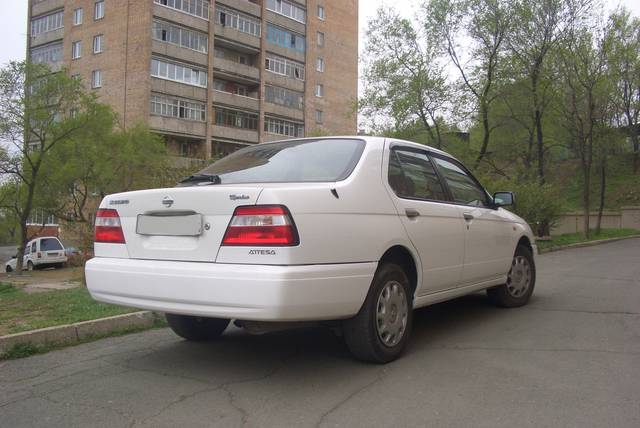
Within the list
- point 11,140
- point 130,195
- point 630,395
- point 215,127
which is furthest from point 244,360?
point 215,127

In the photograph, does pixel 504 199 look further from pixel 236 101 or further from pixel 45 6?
pixel 45 6

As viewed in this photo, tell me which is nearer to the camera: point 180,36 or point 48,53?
point 180,36

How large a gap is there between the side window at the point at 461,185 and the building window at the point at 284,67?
154ft

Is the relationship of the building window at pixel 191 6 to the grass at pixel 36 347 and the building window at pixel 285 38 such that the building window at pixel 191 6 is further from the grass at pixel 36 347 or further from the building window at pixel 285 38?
the grass at pixel 36 347

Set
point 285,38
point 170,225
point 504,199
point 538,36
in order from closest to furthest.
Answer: point 170,225 → point 504,199 → point 538,36 → point 285,38

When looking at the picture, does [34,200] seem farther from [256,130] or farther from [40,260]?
[256,130]

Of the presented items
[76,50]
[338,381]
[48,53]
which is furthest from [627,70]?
[48,53]

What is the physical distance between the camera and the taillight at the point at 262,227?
11.3ft

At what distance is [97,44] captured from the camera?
46.4 meters

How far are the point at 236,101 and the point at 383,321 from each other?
150ft

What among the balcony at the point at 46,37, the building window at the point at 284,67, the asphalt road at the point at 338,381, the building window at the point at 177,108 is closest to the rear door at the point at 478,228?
the asphalt road at the point at 338,381

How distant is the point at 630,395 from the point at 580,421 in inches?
25.1

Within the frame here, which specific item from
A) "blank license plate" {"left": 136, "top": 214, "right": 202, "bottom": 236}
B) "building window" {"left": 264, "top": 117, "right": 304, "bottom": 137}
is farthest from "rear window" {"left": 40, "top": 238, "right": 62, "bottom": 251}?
"blank license plate" {"left": 136, "top": 214, "right": 202, "bottom": 236}

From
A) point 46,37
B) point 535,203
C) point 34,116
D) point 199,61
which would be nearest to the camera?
point 535,203
